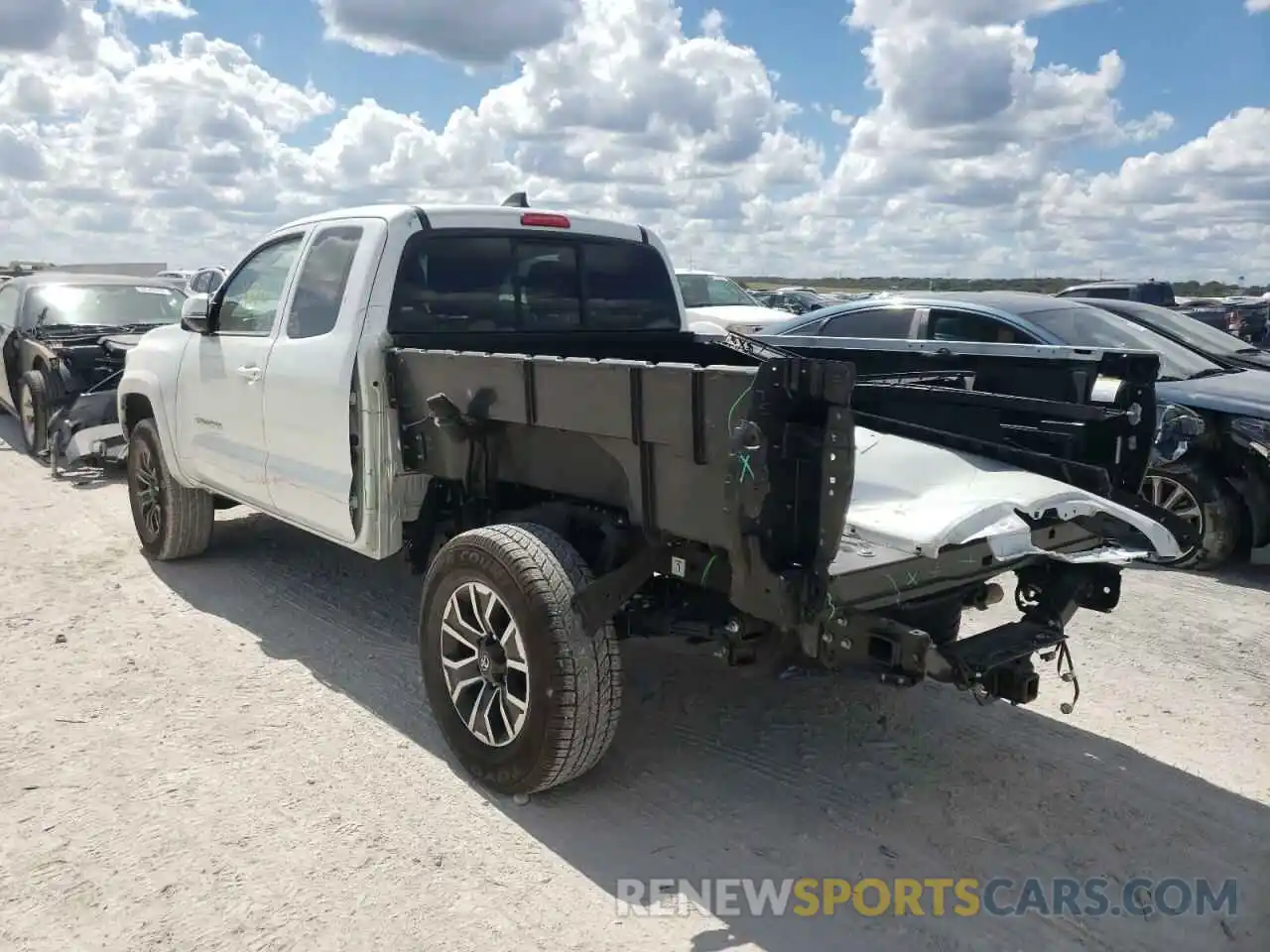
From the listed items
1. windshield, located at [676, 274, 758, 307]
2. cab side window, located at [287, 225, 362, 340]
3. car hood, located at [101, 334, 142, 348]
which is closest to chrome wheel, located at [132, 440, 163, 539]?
cab side window, located at [287, 225, 362, 340]

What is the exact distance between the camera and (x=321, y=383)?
454 cm

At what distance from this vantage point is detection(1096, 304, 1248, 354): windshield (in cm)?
814

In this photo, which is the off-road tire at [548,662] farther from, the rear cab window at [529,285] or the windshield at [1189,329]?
the windshield at [1189,329]

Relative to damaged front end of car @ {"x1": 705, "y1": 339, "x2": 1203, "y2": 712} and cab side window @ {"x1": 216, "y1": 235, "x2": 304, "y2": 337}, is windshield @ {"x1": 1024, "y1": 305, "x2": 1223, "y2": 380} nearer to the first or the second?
damaged front end of car @ {"x1": 705, "y1": 339, "x2": 1203, "y2": 712}

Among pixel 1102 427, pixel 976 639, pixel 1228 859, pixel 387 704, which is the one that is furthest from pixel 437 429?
pixel 1228 859

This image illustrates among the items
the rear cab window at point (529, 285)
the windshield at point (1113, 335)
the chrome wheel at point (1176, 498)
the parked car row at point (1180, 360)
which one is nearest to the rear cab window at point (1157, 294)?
the parked car row at point (1180, 360)

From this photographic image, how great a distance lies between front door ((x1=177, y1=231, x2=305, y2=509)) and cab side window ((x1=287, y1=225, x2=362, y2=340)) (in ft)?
0.54

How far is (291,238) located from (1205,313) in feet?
69.2

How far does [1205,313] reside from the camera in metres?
21.4

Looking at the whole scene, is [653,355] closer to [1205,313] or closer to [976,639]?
[976,639]

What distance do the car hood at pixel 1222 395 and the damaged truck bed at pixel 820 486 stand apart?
2.91m

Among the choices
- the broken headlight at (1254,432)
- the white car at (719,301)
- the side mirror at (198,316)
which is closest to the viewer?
the side mirror at (198,316)

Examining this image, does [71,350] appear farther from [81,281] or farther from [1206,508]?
[1206,508]

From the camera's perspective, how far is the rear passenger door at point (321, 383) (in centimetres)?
443
